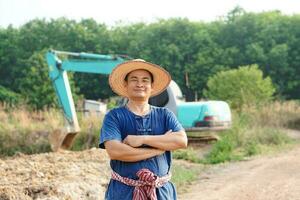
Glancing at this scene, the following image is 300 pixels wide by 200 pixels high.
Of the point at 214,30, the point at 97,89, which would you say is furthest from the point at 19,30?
the point at 214,30

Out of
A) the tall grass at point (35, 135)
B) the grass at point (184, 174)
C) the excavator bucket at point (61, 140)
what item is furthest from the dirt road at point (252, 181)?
the tall grass at point (35, 135)

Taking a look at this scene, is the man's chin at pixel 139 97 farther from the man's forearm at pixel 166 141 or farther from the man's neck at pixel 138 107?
the man's forearm at pixel 166 141

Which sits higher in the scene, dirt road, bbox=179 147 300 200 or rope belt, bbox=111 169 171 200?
rope belt, bbox=111 169 171 200

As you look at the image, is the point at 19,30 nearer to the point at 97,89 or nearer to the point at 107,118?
the point at 97,89

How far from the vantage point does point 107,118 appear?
3.55 m

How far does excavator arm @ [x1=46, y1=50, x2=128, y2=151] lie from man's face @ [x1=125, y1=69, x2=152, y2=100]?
37.4 feet

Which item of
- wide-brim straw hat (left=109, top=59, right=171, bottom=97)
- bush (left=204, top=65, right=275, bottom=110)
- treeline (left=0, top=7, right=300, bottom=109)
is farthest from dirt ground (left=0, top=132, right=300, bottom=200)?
treeline (left=0, top=7, right=300, bottom=109)

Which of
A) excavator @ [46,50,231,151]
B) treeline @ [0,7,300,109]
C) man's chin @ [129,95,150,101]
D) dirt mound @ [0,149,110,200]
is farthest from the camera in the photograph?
treeline @ [0,7,300,109]

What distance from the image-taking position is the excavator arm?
1509cm

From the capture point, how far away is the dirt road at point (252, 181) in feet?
26.8

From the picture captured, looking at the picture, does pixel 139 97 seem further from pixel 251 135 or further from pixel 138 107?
pixel 251 135

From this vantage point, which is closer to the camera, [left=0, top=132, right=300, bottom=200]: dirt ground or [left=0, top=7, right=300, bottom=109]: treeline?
[left=0, top=132, right=300, bottom=200]: dirt ground

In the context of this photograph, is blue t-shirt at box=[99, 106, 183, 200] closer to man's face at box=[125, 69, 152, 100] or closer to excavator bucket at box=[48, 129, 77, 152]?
man's face at box=[125, 69, 152, 100]

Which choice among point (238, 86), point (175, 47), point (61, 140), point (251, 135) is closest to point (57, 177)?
point (61, 140)
